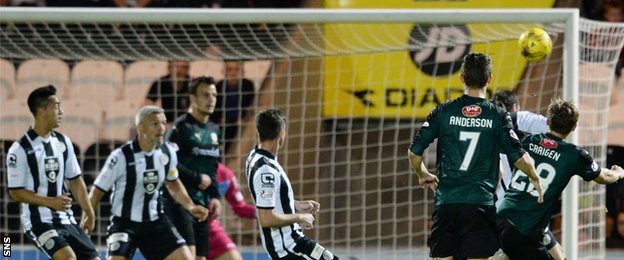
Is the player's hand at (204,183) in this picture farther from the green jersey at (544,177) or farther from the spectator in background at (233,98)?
the spectator in background at (233,98)

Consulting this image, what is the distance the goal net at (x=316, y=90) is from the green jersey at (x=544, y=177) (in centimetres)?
360

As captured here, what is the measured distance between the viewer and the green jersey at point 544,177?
25.0ft

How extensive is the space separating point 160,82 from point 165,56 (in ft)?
3.18

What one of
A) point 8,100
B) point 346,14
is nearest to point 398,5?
point 346,14

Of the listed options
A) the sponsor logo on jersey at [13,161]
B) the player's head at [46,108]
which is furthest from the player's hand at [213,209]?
the sponsor logo on jersey at [13,161]

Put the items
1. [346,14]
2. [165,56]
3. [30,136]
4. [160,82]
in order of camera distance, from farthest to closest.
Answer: [160,82] < [165,56] < [346,14] < [30,136]

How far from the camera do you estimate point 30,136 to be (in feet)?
27.8

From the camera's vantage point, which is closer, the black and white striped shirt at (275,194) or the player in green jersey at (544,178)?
the black and white striped shirt at (275,194)

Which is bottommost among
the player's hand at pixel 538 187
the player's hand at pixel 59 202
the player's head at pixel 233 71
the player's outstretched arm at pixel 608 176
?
the player's hand at pixel 59 202

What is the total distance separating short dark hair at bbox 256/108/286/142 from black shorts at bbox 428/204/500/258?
103 cm

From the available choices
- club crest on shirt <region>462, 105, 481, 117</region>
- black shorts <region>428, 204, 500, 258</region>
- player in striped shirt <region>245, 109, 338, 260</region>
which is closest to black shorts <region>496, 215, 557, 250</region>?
black shorts <region>428, 204, 500, 258</region>

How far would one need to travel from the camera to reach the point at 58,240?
831cm

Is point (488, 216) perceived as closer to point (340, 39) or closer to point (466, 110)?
point (466, 110)

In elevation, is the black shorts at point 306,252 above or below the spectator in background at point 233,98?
below
